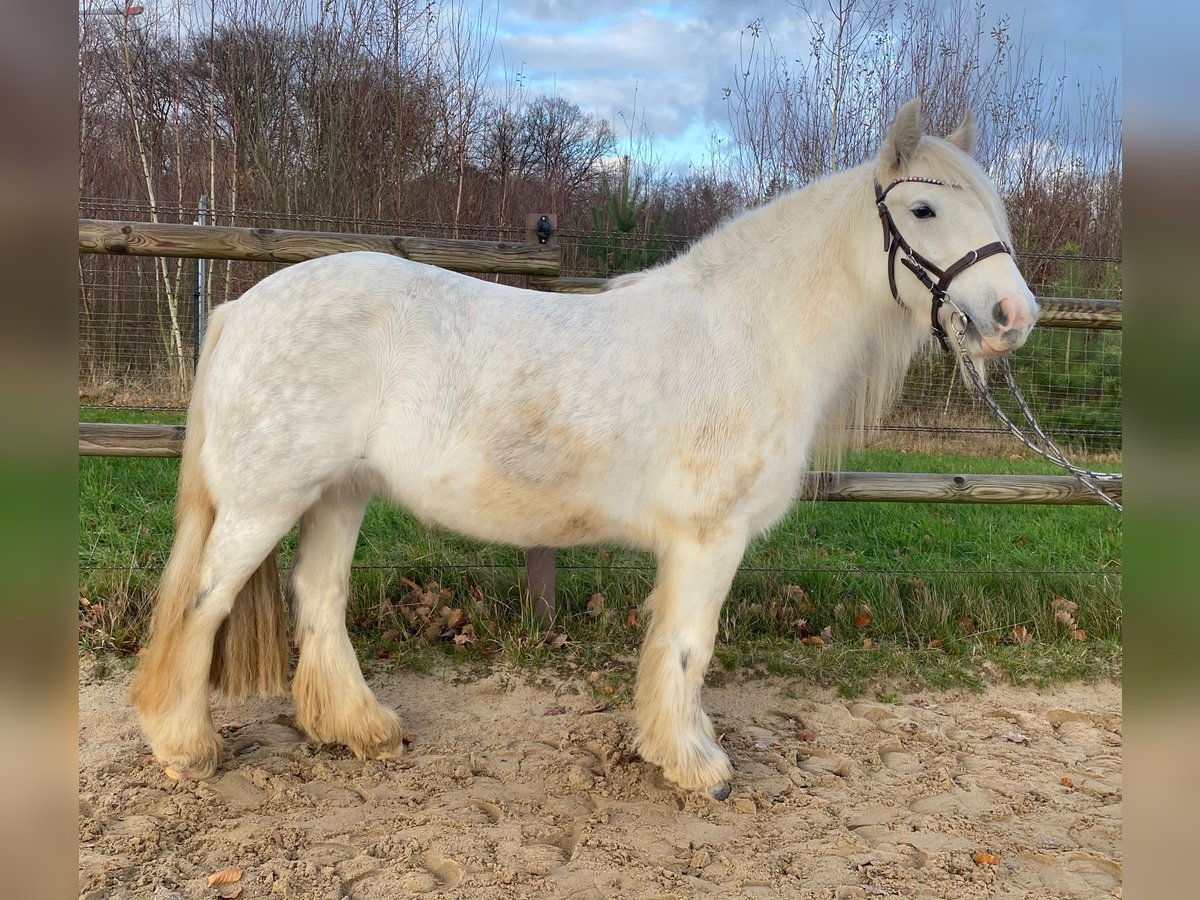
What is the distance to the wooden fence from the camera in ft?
11.6

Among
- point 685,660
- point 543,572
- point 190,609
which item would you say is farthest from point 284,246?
point 685,660

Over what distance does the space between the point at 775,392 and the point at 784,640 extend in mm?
1822

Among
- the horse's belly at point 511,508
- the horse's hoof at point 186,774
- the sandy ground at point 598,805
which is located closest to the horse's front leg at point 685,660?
the sandy ground at point 598,805

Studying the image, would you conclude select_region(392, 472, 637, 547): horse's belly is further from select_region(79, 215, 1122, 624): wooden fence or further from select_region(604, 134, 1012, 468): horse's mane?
select_region(79, 215, 1122, 624): wooden fence

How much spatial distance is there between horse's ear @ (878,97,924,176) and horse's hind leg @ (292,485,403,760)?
225 cm

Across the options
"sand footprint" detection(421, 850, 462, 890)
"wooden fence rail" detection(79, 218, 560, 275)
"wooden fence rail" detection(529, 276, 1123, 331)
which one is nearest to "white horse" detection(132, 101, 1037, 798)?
"sand footprint" detection(421, 850, 462, 890)

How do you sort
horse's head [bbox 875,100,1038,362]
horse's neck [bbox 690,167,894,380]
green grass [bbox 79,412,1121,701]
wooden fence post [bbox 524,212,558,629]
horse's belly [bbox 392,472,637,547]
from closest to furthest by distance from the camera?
horse's head [bbox 875,100,1038,362] < horse's belly [bbox 392,472,637,547] < horse's neck [bbox 690,167,894,380] < green grass [bbox 79,412,1121,701] < wooden fence post [bbox 524,212,558,629]

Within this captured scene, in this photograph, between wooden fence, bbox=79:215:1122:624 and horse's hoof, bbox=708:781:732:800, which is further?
wooden fence, bbox=79:215:1122:624

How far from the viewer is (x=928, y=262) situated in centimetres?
259

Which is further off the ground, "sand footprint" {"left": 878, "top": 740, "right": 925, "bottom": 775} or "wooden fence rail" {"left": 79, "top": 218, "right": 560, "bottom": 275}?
"wooden fence rail" {"left": 79, "top": 218, "right": 560, "bottom": 275}

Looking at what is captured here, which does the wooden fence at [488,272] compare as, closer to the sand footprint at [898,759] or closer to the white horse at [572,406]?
the white horse at [572,406]

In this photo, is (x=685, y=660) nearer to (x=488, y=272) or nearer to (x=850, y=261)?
(x=850, y=261)

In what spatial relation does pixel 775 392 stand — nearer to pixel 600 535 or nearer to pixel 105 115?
pixel 600 535

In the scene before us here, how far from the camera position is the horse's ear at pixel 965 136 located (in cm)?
291
